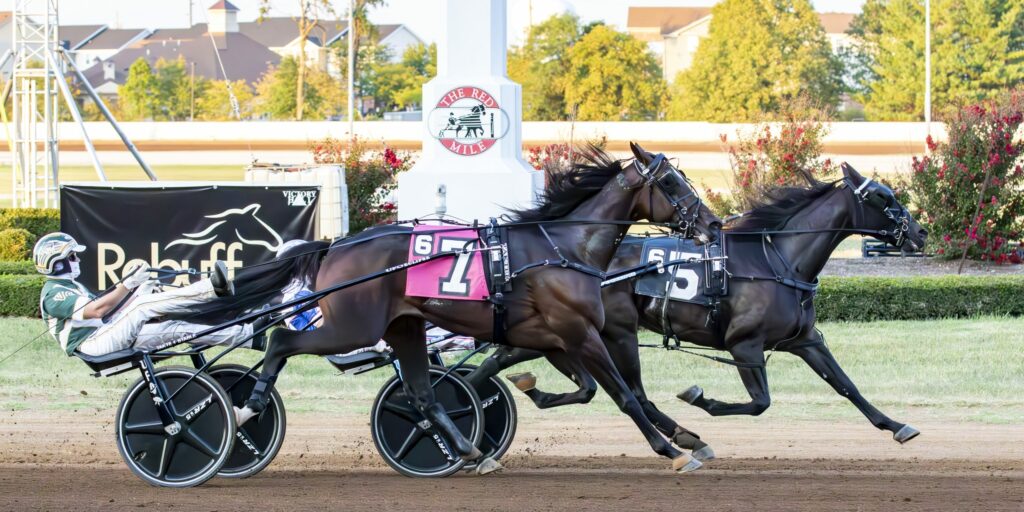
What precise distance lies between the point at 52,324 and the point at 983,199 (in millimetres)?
11974

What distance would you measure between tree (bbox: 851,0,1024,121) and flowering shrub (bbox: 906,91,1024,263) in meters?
26.4

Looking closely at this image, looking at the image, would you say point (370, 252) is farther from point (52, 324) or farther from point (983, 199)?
point (983, 199)

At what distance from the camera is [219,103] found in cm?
5619

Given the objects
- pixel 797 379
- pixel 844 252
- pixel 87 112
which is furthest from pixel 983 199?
pixel 87 112

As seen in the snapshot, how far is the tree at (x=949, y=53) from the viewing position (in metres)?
42.4

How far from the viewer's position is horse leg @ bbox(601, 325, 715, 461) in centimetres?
672

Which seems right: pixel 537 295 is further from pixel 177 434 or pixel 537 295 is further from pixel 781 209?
pixel 781 209

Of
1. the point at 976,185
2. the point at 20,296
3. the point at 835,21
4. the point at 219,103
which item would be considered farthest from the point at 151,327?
the point at 835,21

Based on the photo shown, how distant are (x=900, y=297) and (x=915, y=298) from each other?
17cm

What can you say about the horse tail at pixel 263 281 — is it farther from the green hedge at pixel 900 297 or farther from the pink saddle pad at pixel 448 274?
the green hedge at pixel 900 297

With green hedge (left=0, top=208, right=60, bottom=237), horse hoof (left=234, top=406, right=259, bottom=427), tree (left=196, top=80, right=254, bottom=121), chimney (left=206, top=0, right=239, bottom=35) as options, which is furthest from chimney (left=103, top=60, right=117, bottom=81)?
horse hoof (left=234, top=406, right=259, bottom=427)

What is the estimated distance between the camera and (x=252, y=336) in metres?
6.65

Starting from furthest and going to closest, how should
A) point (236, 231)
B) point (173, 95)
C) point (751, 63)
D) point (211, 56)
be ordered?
point (211, 56) → point (173, 95) → point (751, 63) → point (236, 231)

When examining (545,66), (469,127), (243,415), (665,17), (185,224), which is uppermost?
(665,17)
